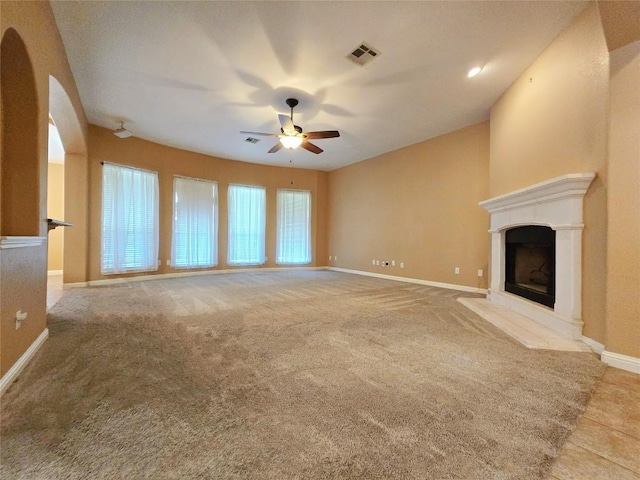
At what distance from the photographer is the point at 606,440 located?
4.27 feet

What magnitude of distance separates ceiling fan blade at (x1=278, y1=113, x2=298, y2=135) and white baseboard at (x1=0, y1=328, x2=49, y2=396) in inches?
134

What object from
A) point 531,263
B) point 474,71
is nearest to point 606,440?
point 531,263

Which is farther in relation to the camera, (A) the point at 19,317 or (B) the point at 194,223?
(B) the point at 194,223

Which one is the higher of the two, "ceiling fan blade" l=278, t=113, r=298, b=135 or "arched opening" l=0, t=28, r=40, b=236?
"ceiling fan blade" l=278, t=113, r=298, b=135

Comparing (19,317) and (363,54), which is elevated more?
(363,54)

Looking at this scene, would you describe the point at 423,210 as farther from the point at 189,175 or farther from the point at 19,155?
the point at 19,155

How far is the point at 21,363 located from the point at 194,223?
501 centimetres

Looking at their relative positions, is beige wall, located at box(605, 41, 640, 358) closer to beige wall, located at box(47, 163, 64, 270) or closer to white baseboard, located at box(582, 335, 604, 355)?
white baseboard, located at box(582, 335, 604, 355)

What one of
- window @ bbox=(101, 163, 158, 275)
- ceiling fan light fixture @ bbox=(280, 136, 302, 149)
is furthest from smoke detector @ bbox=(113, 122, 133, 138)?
ceiling fan light fixture @ bbox=(280, 136, 302, 149)

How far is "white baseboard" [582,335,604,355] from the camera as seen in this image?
2267 mm

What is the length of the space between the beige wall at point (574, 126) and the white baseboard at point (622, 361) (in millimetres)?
164

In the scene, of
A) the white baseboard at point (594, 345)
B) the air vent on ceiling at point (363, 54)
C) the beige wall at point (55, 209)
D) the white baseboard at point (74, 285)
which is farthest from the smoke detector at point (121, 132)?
the white baseboard at point (594, 345)

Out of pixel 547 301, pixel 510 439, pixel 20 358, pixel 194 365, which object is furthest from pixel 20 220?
pixel 547 301

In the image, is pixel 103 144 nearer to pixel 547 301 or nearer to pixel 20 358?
pixel 20 358
